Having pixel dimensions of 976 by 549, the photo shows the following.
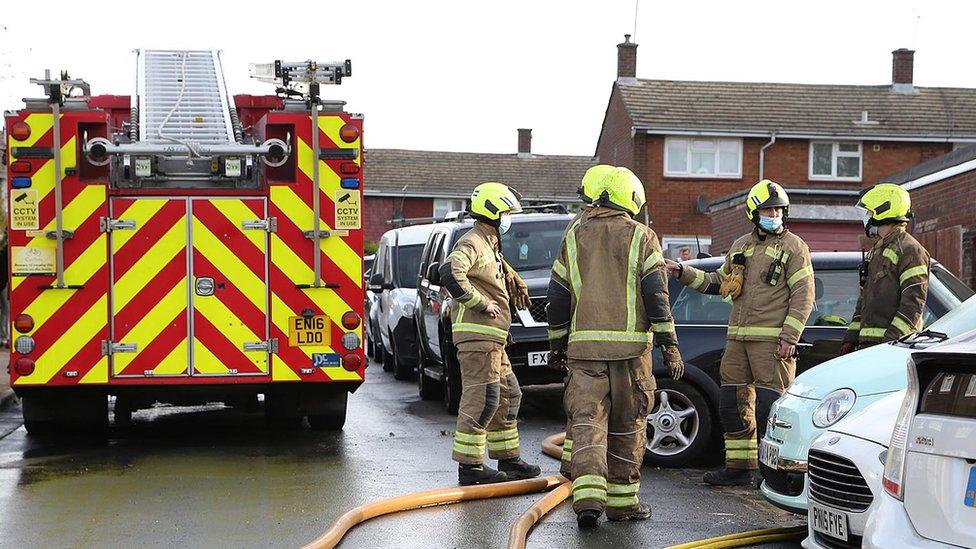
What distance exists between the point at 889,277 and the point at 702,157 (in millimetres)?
31462

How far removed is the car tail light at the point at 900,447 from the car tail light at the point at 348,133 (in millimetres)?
6388

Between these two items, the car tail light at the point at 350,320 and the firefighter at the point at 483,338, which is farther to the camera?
the car tail light at the point at 350,320

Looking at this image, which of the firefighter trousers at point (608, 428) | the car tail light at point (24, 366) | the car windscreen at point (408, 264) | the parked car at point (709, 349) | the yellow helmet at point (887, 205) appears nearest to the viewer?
the firefighter trousers at point (608, 428)

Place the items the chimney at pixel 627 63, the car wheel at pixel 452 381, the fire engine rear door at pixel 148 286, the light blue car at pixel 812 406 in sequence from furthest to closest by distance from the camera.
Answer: the chimney at pixel 627 63 → the car wheel at pixel 452 381 → the fire engine rear door at pixel 148 286 → the light blue car at pixel 812 406

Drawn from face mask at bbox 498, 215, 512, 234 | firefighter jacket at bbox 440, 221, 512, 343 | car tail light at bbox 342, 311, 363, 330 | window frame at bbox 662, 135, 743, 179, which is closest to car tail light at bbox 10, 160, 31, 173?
car tail light at bbox 342, 311, 363, 330

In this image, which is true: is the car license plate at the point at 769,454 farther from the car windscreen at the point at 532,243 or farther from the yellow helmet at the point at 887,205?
the car windscreen at the point at 532,243

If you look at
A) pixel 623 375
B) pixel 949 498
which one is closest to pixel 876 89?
pixel 623 375

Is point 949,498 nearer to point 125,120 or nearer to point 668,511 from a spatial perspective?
point 668,511

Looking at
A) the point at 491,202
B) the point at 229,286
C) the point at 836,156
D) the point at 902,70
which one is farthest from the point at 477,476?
the point at 902,70

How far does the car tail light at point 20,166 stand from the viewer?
10.2 m

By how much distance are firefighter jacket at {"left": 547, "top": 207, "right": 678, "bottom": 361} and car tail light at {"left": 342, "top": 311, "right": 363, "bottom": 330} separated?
3.13m

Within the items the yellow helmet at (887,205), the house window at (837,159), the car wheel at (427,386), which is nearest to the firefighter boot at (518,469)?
the yellow helmet at (887,205)

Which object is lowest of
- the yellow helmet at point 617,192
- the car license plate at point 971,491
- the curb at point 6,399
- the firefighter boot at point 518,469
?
the curb at point 6,399

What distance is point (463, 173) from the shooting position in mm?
57219
